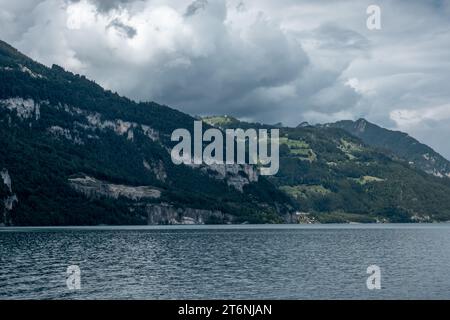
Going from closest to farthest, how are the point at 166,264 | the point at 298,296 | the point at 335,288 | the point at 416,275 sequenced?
the point at 298,296 → the point at 335,288 → the point at 416,275 → the point at 166,264

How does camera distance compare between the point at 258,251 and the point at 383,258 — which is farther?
the point at 258,251

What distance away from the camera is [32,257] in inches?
5719

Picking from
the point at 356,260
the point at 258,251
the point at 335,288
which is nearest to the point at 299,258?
the point at 356,260

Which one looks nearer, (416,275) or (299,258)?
(416,275)

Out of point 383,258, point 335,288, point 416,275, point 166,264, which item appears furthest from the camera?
point 383,258

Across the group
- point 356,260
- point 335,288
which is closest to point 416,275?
point 335,288

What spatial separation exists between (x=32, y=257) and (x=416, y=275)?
82.2 m

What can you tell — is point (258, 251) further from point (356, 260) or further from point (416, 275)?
point (416, 275)
